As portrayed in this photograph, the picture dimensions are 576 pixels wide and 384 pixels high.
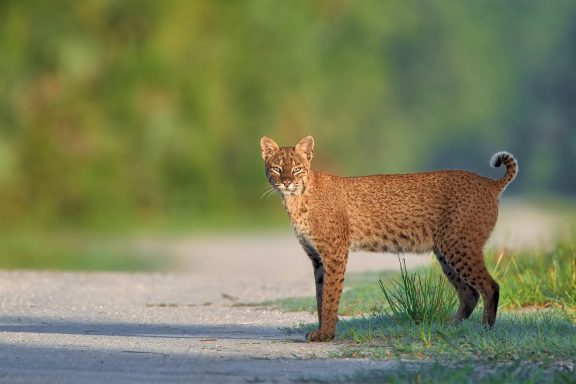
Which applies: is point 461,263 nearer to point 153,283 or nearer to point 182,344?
point 182,344

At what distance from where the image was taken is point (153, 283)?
16.5 m

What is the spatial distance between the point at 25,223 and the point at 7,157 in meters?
1.50

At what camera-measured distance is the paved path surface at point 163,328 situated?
8.83 meters

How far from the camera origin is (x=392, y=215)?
435 inches

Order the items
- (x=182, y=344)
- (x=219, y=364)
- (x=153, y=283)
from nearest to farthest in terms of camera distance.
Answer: (x=219, y=364)
(x=182, y=344)
(x=153, y=283)

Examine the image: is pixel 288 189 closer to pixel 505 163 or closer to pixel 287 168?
pixel 287 168

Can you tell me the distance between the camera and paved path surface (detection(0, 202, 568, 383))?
348 inches

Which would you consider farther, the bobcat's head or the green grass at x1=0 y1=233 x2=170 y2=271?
the green grass at x1=0 y1=233 x2=170 y2=271

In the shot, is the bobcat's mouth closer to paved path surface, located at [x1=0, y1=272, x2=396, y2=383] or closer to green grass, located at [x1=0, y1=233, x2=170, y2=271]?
paved path surface, located at [x1=0, y1=272, x2=396, y2=383]

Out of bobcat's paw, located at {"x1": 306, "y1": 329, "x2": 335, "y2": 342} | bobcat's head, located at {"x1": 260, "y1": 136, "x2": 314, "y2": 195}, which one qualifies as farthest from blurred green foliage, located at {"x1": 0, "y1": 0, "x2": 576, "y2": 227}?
bobcat's paw, located at {"x1": 306, "y1": 329, "x2": 335, "y2": 342}

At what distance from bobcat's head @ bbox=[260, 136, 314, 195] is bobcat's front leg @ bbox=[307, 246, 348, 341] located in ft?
2.09

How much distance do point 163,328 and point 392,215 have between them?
2.27m

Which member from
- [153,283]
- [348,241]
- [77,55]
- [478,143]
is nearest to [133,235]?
[77,55]

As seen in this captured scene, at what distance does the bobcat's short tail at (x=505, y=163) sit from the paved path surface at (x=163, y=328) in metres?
2.12
